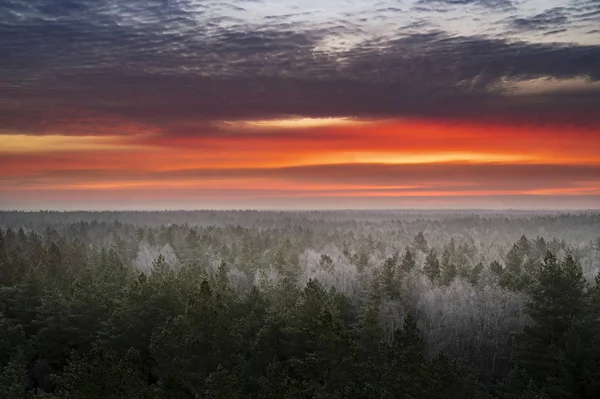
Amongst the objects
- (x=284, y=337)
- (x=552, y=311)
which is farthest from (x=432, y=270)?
(x=284, y=337)

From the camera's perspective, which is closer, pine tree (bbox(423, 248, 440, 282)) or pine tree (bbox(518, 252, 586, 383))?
pine tree (bbox(518, 252, 586, 383))

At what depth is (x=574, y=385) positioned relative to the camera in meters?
34.8

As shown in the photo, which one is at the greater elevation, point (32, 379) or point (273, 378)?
point (273, 378)

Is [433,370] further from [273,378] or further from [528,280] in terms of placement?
[528,280]

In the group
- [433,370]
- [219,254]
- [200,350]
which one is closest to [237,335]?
[200,350]

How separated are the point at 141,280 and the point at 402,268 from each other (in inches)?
1934

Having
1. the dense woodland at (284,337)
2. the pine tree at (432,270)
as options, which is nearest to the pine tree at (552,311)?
the dense woodland at (284,337)

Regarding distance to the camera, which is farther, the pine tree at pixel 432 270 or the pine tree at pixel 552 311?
the pine tree at pixel 432 270

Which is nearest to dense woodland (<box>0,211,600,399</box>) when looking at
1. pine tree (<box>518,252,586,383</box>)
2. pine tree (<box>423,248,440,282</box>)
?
pine tree (<box>518,252,586,383</box>)

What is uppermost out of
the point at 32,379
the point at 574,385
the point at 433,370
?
the point at 433,370

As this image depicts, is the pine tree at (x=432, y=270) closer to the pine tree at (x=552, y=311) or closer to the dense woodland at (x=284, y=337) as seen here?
the dense woodland at (x=284, y=337)

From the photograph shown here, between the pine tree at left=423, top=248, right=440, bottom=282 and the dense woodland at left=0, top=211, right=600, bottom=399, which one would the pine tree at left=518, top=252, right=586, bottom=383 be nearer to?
the dense woodland at left=0, top=211, right=600, bottom=399

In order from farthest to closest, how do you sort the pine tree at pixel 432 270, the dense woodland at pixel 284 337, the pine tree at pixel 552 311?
the pine tree at pixel 432 270, the pine tree at pixel 552 311, the dense woodland at pixel 284 337

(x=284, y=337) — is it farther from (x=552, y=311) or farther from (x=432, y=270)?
(x=432, y=270)
